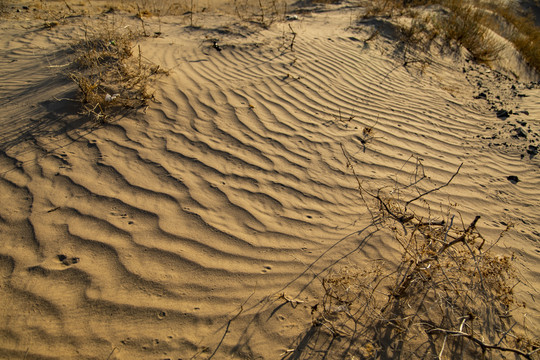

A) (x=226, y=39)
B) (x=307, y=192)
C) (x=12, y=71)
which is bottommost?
(x=307, y=192)

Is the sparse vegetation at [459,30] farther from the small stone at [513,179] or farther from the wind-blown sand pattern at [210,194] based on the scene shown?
the small stone at [513,179]

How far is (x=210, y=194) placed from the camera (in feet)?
8.28

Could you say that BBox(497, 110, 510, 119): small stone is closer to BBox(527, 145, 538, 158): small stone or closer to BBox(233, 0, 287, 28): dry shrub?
BBox(527, 145, 538, 158): small stone

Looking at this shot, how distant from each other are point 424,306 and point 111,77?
149 inches

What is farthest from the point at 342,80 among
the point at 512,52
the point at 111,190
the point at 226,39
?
the point at 512,52

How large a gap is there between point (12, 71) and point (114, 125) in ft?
7.68

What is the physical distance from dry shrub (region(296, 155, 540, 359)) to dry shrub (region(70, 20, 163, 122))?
8.90ft

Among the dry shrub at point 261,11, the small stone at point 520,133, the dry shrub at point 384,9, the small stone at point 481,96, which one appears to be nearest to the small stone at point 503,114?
the small stone at point 520,133

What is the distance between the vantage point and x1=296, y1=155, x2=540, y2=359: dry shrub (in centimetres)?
176

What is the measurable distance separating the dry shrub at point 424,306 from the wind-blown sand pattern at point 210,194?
5.6 inches

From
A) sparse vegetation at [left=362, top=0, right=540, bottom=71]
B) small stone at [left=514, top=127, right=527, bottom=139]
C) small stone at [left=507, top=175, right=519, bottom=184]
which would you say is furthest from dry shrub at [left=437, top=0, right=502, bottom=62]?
small stone at [left=507, top=175, right=519, bottom=184]

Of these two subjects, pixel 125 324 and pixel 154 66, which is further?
pixel 154 66

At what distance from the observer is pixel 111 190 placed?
2.40 meters

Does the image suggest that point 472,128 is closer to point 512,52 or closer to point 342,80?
point 342,80
